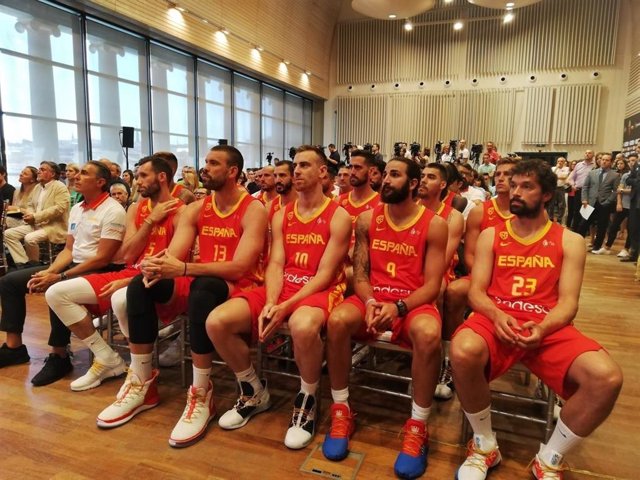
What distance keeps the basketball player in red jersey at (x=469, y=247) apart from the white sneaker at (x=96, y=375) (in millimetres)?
1853

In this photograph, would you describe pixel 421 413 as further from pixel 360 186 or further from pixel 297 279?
pixel 360 186

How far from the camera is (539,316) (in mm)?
1918

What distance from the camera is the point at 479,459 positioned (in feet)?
6.07

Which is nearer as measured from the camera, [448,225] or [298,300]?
[298,300]

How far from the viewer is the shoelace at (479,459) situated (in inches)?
72.0

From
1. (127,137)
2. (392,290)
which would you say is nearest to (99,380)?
(392,290)

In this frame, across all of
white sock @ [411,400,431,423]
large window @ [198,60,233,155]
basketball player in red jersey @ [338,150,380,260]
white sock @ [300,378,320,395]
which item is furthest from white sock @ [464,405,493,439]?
large window @ [198,60,233,155]

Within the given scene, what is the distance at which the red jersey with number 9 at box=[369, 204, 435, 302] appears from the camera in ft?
7.37

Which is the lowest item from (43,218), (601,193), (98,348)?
(98,348)

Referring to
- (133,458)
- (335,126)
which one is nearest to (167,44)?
(335,126)

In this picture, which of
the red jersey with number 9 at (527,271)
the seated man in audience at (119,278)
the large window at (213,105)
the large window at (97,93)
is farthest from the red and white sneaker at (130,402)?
the large window at (213,105)

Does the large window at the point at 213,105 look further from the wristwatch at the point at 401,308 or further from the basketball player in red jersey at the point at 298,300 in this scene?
the wristwatch at the point at 401,308

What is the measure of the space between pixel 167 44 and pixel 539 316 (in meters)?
9.08

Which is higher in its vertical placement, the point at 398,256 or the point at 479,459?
the point at 398,256
